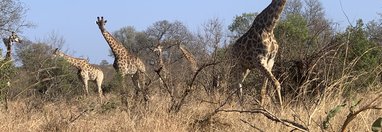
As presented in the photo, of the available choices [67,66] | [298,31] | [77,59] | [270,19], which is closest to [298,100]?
[270,19]

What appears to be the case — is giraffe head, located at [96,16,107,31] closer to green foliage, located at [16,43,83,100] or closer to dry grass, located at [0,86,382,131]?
green foliage, located at [16,43,83,100]

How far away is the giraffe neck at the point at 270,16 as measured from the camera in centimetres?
684

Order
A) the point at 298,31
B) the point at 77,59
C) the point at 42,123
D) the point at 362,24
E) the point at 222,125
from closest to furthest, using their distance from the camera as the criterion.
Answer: the point at 222,125 → the point at 42,123 → the point at 362,24 → the point at 298,31 → the point at 77,59

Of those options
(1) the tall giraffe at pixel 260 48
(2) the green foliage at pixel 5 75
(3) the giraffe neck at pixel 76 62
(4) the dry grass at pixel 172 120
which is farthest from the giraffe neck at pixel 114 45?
(4) the dry grass at pixel 172 120

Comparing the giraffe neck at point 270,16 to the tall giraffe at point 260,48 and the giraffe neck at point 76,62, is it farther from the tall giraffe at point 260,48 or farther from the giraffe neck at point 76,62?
the giraffe neck at point 76,62

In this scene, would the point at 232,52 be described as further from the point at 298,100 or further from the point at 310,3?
the point at 310,3

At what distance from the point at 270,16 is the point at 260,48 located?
381mm

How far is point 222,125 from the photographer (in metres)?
4.41

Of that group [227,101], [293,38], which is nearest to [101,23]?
[293,38]

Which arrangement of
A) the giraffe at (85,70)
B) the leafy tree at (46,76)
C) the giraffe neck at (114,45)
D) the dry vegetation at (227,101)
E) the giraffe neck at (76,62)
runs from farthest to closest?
1. the giraffe neck at (76,62)
2. the giraffe at (85,70)
3. the giraffe neck at (114,45)
4. the leafy tree at (46,76)
5. the dry vegetation at (227,101)

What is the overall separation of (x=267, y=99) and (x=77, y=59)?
30.0ft

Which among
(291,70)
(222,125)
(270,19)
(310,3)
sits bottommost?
(222,125)

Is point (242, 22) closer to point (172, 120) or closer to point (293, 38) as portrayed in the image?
point (293, 38)

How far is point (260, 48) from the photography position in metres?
6.91
